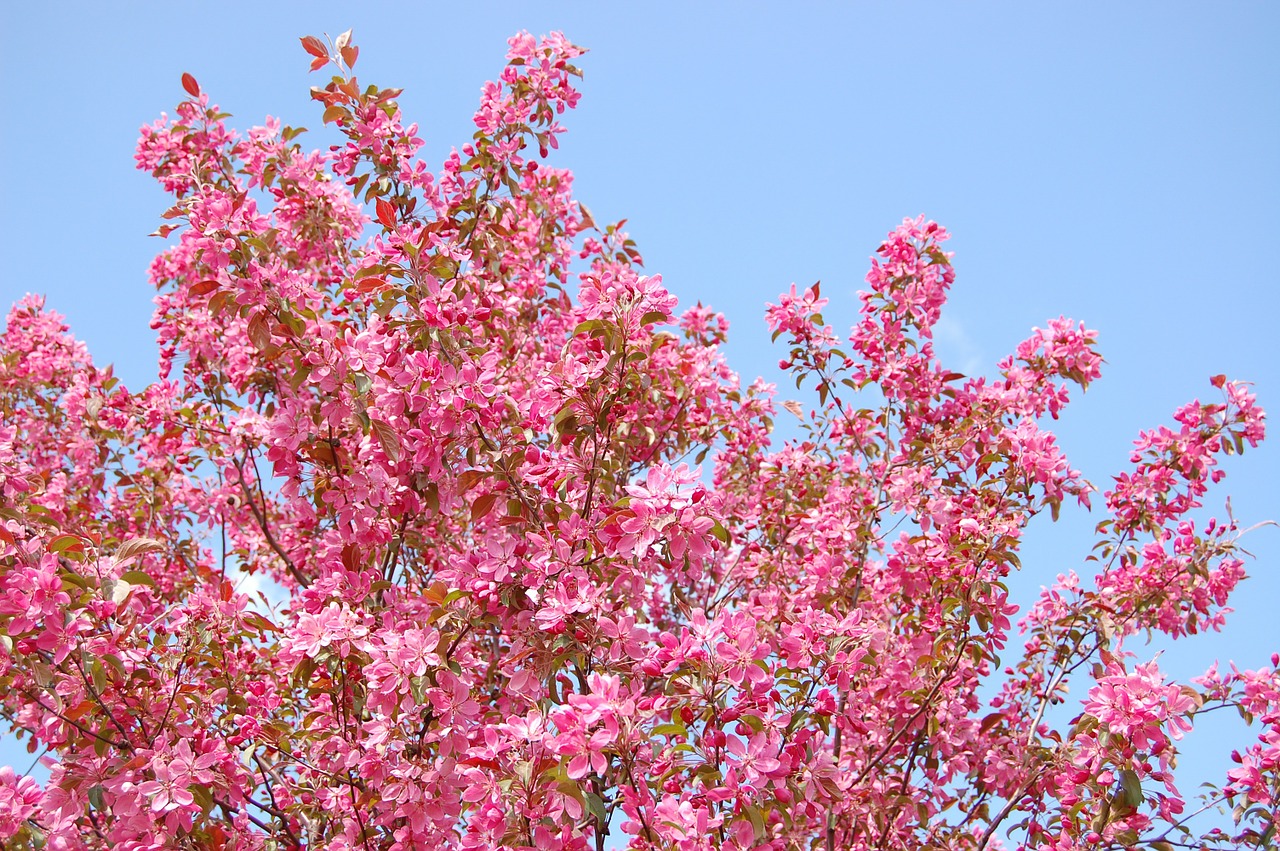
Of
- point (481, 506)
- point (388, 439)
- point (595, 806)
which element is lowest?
point (595, 806)

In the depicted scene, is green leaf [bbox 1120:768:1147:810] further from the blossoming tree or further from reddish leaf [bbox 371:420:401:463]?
reddish leaf [bbox 371:420:401:463]

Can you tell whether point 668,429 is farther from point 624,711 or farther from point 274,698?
point 624,711

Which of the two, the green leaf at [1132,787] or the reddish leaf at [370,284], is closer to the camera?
the green leaf at [1132,787]

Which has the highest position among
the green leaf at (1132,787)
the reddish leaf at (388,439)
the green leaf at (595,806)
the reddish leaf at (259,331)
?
the reddish leaf at (259,331)

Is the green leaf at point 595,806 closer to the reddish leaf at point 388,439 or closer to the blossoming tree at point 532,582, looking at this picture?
the blossoming tree at point 532,582

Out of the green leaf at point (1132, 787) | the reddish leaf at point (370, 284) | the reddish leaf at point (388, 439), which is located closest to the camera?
the green leaf at point (1132, 787)

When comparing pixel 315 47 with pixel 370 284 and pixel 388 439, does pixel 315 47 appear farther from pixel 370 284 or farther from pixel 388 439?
pixel 388 439

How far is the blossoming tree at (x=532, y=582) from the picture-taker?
249cm

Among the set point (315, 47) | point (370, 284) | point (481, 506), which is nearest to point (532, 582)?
point (481, 506)

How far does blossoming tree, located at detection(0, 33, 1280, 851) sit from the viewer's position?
2494 mm

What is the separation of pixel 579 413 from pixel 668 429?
2.30m

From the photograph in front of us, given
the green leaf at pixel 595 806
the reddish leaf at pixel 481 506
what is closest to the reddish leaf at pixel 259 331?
the reddish leaf at pixel 481 506

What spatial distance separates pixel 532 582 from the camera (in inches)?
107

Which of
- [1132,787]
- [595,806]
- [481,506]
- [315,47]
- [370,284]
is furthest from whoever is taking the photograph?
[315,47]
